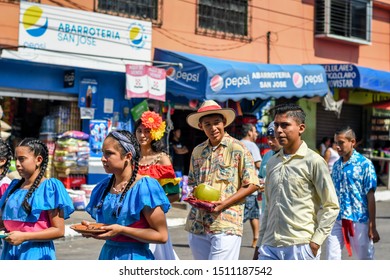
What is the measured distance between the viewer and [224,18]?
18266mm

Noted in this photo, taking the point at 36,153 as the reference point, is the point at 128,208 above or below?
below

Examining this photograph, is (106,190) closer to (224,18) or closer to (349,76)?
(224,18)

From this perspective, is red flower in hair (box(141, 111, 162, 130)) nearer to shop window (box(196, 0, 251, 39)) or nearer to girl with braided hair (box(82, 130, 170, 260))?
girl with braided hair (box(82, 130, 170, 260))

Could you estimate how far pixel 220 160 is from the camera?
20.8ft

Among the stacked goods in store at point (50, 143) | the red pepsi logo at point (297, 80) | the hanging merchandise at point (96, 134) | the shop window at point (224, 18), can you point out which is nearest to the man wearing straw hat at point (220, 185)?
the stacked goods in store at point (50, 143)

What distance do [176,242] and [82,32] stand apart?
17.2 ft

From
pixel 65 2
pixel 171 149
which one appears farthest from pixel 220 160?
pixel 171 149

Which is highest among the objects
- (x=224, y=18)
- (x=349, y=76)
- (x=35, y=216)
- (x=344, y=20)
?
(x=344, y=20)

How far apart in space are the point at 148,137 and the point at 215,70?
8.43m

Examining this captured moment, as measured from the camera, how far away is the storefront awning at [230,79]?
50.3ft

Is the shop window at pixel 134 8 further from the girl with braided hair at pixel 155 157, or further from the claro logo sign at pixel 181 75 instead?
the girl with braided hair at pixel 155 157

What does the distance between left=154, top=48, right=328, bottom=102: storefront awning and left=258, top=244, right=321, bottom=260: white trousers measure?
390 inches

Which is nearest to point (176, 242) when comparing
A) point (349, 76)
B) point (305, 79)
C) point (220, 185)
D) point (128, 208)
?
point (220, 185)
